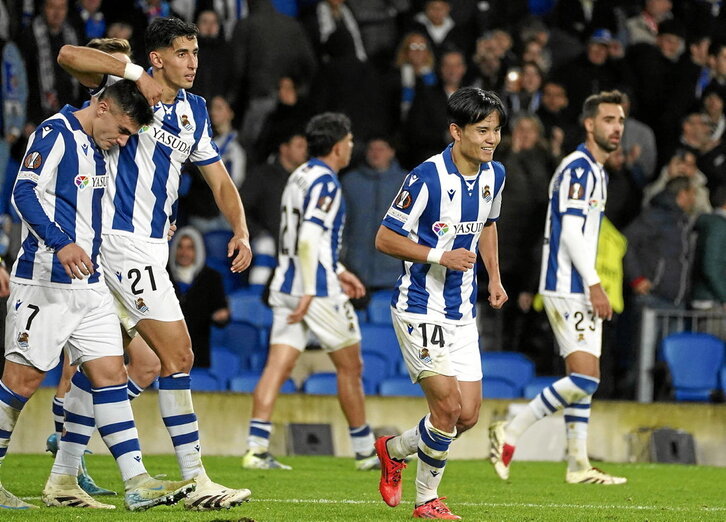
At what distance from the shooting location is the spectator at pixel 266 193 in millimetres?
14328

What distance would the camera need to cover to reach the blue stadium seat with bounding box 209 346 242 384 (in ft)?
44.2

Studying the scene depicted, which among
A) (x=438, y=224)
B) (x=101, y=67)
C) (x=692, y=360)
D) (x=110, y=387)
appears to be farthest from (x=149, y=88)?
(x=692, y=360)

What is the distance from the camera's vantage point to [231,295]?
556 inches

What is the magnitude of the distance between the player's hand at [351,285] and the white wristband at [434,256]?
3734 mm

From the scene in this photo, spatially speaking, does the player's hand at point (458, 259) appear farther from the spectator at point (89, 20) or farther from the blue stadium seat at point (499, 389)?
the spectator at point (89, 20)

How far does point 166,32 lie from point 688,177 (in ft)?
26.8

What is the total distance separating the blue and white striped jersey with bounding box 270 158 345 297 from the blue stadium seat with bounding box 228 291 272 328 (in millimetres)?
2930

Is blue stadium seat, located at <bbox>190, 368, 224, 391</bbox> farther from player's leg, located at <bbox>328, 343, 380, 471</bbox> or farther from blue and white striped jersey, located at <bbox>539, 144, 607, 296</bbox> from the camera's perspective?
blue and white striped jersey, located at <bbox>539, 144, 607, 296</bbox>

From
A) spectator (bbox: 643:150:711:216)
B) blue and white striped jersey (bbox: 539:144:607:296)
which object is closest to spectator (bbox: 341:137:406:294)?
spectator (bbox: 643:150:711:216)

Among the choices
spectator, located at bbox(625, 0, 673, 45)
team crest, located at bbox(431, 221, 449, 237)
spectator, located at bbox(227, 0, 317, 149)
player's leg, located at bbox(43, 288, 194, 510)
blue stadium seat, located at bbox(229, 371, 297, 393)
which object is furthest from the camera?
spectator, located at bbox(625, 0, 673, 45)

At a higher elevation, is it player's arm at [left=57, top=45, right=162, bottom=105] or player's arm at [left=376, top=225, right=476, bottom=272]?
player's arm at [left=57, top=45, right=162, bottom=105]

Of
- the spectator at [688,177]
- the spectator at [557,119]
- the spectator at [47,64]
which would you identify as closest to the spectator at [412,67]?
the spectator at [557,119]

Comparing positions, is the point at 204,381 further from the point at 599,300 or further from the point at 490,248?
the point at 490,248

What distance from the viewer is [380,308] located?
14023 millimetres
